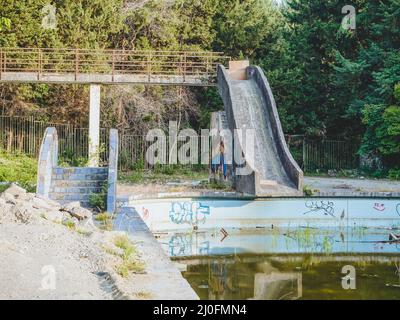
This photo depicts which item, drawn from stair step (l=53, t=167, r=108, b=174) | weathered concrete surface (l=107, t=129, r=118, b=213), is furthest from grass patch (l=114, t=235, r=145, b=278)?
stair step (l=53, t=167, r=108, b=174)

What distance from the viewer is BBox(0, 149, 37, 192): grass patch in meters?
17.1

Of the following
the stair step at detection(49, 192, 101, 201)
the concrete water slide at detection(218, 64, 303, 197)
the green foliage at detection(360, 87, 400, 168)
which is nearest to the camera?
the stair step at detection(49, 192, 101, 201)

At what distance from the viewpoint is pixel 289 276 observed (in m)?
11.4

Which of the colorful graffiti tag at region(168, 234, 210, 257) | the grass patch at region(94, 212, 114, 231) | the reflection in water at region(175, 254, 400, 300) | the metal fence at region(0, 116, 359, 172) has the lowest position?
the reflection in water at region(175, 254, 400, 300)

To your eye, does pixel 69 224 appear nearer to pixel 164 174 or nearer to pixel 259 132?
pixel 259 132

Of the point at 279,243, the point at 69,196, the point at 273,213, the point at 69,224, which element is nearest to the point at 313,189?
the point at 273,213

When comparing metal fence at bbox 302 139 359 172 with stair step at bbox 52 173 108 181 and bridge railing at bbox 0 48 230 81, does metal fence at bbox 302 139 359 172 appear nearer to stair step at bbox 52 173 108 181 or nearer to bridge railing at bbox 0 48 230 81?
bridge railing at bbox 0 48 230 81

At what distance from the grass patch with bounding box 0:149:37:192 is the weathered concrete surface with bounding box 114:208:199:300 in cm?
535

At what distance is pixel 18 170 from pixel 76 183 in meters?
6.37

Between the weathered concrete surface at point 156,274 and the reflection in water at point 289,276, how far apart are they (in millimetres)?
1007

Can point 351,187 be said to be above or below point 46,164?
below

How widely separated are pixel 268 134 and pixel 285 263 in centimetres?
769

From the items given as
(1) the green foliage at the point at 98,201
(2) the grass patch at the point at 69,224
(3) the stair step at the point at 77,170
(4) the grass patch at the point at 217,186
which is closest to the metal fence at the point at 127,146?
(4) the grass patch at the point at 217,186
